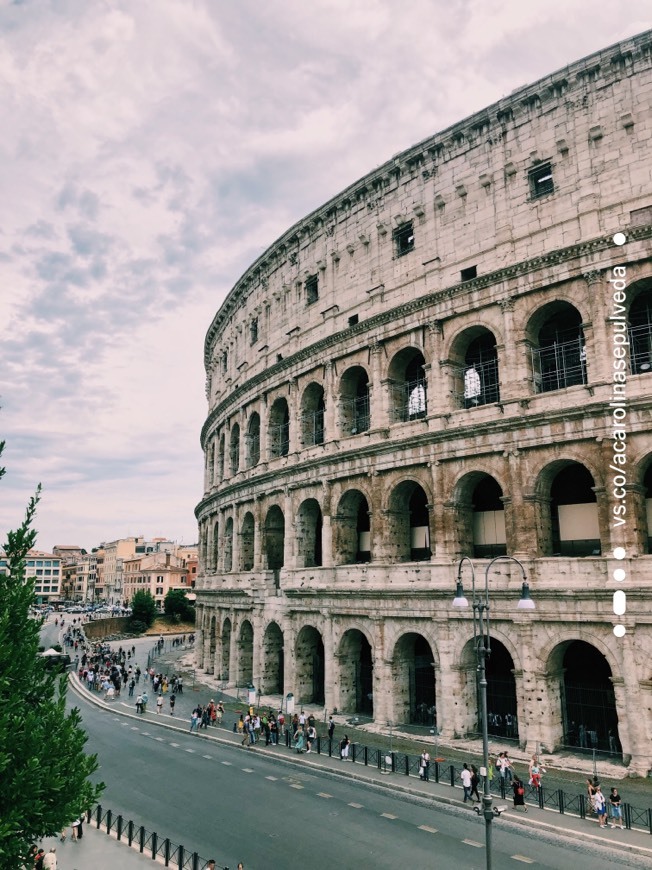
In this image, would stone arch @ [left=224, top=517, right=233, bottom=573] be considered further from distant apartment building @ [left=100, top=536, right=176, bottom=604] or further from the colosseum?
distant apartment building @ [left=100, top=536, right=176, bottom=604]

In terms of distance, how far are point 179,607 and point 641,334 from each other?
7852 centimetres

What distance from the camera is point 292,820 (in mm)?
17578

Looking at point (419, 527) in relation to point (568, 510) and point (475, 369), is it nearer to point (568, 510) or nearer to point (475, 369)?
point (568, 510)

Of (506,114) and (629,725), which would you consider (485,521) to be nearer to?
(629,725)

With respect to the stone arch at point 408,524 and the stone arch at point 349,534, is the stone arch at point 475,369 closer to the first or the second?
the stone arch at point 408,524

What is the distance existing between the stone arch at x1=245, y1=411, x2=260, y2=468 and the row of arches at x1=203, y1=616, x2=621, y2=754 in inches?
396

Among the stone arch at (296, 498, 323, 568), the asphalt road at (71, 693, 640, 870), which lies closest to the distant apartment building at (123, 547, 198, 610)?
the stone arch at (296, 498, 323, 568)

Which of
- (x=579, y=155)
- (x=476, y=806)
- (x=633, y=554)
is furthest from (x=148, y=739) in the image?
(x=579, y=155)

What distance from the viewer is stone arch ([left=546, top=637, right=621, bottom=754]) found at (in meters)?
21.9

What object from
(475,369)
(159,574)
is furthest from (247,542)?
(159,574)

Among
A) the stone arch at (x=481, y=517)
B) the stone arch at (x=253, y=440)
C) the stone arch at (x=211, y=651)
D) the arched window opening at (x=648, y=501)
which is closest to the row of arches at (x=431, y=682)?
the stone arch at (x=481, y=517)

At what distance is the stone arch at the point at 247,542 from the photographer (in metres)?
38.2

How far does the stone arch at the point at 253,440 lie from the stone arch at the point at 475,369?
15634 mm

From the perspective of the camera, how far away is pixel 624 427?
2133 cm
